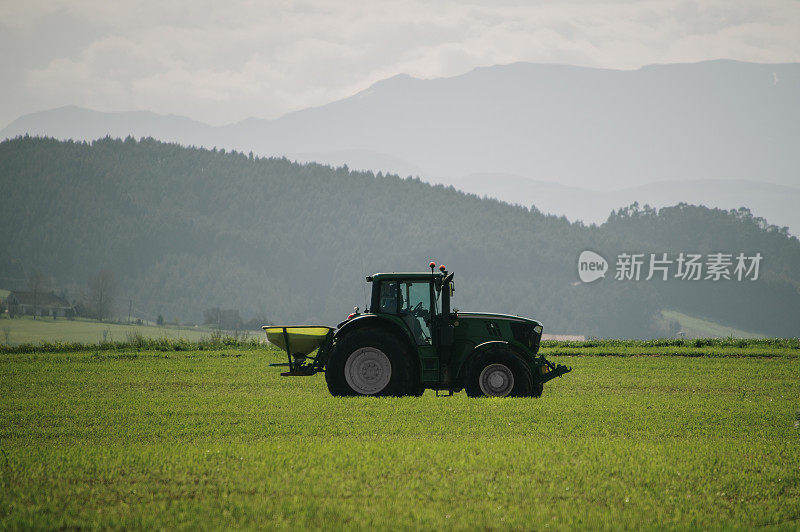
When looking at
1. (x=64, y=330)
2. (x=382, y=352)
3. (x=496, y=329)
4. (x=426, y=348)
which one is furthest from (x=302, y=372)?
(x=64, y=330)

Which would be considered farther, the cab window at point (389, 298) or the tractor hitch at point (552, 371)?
the tractor hitch at point (552, 371)

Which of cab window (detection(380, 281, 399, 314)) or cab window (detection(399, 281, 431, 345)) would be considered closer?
cab window (detection(399, 281, 431, 345))

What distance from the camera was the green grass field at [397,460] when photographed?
7469 mm

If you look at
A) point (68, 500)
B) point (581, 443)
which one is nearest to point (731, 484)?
point (581, 443)

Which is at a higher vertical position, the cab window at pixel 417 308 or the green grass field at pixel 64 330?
the cab window at pixel 417 308

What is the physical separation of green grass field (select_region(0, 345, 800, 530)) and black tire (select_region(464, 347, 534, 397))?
0.44 metres

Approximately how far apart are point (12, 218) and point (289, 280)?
67074mm

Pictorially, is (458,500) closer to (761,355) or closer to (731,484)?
(731,484)

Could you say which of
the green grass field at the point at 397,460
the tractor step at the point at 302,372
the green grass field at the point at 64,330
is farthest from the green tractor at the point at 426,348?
the green grass field at the point at 64,330

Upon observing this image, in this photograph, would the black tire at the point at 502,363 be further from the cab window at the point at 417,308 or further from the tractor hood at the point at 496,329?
the cab window at the point at 417,308

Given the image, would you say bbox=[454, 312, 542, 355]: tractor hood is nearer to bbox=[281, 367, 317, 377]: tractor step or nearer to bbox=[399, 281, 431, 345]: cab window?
bbox=[399, 281, 431, 345]: cab window

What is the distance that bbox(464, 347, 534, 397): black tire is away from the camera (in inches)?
588

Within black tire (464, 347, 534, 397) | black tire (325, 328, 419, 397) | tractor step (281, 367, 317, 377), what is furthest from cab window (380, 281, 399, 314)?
tractor step (281, 367, 317, 377)

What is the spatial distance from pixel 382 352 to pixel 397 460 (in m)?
5.72
